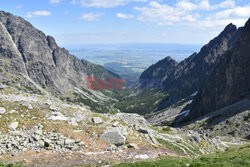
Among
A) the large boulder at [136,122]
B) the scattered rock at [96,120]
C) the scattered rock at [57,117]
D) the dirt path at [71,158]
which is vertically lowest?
the large boulder at [136,122]

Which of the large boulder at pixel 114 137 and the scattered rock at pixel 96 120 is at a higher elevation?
the scattered rock at pixel 96 120

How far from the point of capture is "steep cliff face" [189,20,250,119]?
129m

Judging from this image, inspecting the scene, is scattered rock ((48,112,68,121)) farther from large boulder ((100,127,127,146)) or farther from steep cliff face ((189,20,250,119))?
steep cliff face ((189,20,250,119))

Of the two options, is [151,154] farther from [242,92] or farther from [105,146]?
[242,92]

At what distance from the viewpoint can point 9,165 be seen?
64.5 feet

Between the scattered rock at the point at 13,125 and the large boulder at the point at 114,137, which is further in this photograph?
the large boulder at the point at 114,137

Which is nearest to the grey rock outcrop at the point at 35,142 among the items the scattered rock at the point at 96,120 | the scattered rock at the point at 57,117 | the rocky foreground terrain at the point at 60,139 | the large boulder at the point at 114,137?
the rocky foreground terrain at the point at 60,139

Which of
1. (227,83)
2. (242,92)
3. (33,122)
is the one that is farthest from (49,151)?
(227,83)

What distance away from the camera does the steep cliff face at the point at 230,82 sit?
424 ft

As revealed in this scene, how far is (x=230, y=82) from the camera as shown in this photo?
141625 millimetres

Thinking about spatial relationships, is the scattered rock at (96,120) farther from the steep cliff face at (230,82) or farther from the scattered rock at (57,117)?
the steep cliff face at (230,82)

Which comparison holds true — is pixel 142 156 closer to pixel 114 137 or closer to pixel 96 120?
pixel 114 137

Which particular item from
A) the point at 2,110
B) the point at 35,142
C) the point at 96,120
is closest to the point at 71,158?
the point at 35,142

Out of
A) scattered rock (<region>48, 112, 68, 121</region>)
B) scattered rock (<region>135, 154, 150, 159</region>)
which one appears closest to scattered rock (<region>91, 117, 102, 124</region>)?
scattered rock (<region>48, 112, 68, 121</region>)
